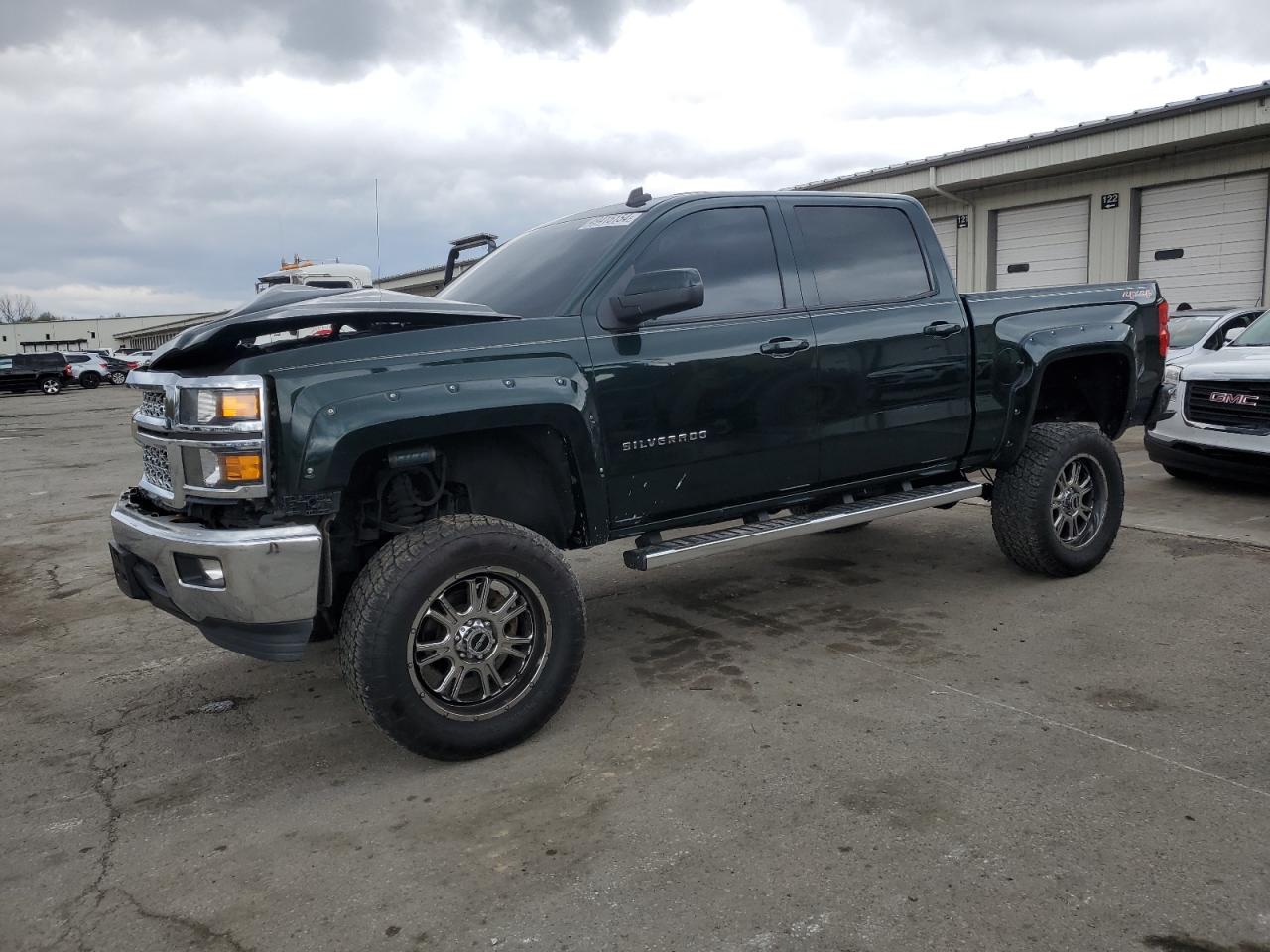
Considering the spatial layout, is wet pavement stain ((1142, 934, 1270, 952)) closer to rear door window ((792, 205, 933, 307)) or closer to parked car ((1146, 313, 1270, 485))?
rear door window ((792, 205, 933, 307))

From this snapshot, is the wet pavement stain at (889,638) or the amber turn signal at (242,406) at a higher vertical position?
the amber turn signal at (242,406)

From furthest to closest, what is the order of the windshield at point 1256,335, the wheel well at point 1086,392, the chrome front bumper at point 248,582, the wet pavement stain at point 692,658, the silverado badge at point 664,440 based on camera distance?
the windshield at point 1256,335 < the wheel well at point 1086,392 < the wet pavement stain at point 692,658 < the silverado badge at point 664,440 < the chrome front bumper at point 248,582

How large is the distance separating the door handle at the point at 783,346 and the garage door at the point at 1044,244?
15.7 m

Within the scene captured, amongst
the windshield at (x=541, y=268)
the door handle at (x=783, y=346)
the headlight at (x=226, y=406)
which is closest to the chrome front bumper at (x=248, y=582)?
the headlight at (x=226, y=406)

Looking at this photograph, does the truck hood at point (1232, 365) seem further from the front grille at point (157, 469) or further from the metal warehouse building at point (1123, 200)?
the front grille at point (157, 469)

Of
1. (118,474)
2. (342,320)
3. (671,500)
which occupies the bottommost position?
(118,474)

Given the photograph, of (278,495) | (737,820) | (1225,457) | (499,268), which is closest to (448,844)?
(737,820)

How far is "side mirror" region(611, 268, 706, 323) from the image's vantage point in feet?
12.2

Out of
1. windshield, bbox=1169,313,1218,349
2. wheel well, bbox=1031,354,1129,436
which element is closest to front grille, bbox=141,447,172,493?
wheel well, bbox=1031,354,1129,436

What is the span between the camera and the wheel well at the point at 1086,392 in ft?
18.5

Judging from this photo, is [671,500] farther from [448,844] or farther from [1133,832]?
[1133,832]

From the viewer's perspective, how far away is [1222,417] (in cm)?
776

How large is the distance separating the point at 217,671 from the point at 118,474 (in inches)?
326

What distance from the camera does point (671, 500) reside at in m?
4.12
